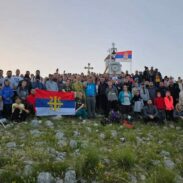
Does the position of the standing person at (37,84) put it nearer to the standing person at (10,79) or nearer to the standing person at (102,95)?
the standing person at (10,79)

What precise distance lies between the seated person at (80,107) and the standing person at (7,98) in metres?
4.00

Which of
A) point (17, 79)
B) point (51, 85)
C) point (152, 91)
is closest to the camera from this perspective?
point (17, 79)

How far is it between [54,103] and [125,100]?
4.13 metres

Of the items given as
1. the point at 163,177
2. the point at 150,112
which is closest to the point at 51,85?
the point at 150,112

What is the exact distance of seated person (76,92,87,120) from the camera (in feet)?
63.4

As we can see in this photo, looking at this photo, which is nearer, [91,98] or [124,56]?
[91,98]

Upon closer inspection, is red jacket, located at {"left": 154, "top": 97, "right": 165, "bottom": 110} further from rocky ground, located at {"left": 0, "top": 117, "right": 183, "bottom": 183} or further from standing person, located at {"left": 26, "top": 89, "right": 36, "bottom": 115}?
standing person, located at {"left": 26, "top": 89, "right": 36, "bottom": 115}

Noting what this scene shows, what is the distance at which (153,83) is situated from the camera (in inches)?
883

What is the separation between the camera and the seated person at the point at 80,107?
761 inches

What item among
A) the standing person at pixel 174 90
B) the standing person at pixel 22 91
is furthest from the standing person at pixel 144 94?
the standing person at pixel 22 91

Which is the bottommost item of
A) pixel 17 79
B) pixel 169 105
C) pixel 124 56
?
pixel 169 105

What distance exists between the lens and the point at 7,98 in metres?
17.2

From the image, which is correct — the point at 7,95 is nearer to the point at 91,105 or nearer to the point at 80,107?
the point at 80,107

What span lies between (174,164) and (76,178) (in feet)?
12.5
